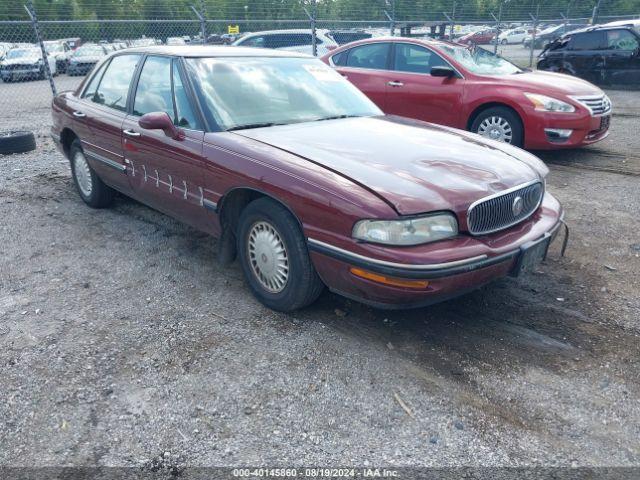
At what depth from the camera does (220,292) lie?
385 cm

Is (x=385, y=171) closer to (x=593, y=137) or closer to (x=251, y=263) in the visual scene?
(x=251, y=263)

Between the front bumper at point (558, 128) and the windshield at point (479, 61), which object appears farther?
the windshield at point (479, 61)

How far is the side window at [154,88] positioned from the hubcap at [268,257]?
1217mm

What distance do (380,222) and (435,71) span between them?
5149 mm

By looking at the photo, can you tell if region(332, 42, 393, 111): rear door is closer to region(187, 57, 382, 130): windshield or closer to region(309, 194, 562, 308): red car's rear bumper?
region(187, 57, 382, 130): windshield

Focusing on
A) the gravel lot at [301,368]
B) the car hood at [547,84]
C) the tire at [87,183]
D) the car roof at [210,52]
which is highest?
the car roof at [210,52]

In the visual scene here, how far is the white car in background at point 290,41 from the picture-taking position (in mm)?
13727

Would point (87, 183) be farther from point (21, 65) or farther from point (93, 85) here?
point (21, 65)

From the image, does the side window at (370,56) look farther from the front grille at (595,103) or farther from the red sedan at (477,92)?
the front grille at (595,103)

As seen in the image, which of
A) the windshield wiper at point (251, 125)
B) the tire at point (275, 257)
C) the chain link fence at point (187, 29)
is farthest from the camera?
the chain link fence at point (187, 29)

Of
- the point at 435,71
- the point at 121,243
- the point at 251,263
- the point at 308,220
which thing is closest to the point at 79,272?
the point at 121,243

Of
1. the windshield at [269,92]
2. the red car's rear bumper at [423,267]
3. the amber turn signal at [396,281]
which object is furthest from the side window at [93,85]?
the amber turn signal at [396,281]

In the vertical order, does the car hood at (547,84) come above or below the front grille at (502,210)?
above

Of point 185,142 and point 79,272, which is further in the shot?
point 79,272
